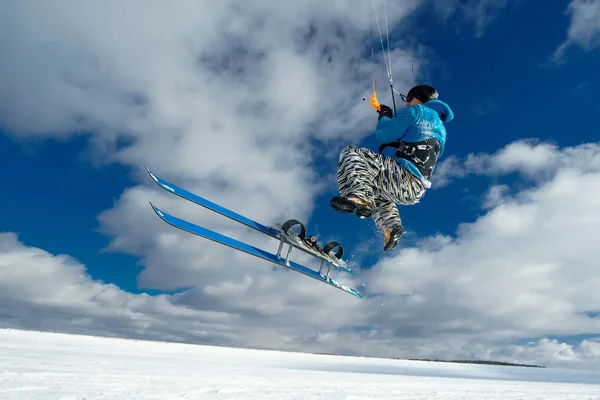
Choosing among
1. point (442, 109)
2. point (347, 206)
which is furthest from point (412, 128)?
point (347, 206)

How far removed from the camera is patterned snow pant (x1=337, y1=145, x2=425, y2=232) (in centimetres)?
657

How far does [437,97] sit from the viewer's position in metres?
7.58

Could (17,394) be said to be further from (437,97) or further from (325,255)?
(437,97)

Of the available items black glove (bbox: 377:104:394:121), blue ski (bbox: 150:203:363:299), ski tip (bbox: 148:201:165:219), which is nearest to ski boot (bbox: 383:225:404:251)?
black glove (bbox: 377:104:394:121)

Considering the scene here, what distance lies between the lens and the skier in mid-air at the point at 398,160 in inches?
261

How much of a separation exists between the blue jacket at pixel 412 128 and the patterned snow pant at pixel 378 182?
0.72 feet

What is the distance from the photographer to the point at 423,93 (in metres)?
7.45

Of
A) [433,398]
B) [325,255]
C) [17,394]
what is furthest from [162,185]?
[433,398]

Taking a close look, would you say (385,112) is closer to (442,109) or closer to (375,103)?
(375,103)

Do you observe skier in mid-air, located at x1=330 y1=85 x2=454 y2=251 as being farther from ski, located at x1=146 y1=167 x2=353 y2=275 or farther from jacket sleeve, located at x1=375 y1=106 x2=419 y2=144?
ski, located at x1=146 y1=167 x2=353 y2=275

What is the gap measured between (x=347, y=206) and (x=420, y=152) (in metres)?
1.78

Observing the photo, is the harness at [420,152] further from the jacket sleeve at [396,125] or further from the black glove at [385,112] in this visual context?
the black glove at [385,112]

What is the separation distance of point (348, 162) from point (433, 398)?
12.4ft

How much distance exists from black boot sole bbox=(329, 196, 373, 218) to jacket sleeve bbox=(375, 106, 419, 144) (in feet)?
4.75
